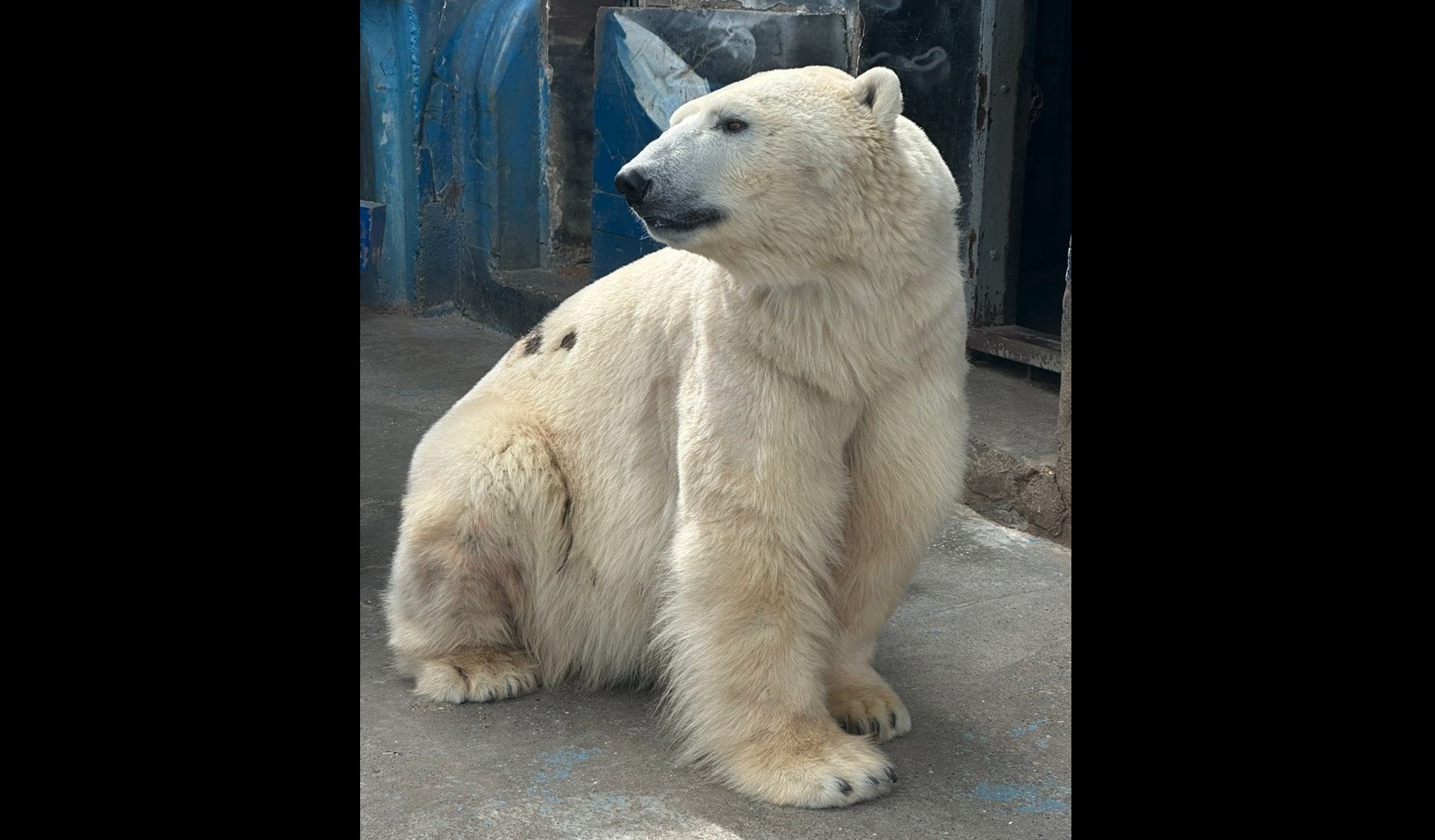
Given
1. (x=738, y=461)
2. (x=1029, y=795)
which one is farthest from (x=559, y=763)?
(x=1029, y=795)

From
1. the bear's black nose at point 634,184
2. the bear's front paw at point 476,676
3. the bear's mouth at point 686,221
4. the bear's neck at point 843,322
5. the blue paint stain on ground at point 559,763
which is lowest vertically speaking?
the blue paint stain on ground at point 559,763

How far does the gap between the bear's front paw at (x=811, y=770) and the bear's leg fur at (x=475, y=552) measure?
0.73 m

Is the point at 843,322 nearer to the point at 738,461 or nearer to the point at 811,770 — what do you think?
the point at 738,461

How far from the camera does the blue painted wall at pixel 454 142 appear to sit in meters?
7.41

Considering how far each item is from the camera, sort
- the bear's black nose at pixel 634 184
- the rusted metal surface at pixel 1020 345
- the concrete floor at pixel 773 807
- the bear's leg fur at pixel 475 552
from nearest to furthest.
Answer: the bear's black nose at pixel 634 184 → the concrete floor at pixel 773 807 → the bear's leg fur at pixel 475 552 → the rusted metal surface at pixel 1020 345

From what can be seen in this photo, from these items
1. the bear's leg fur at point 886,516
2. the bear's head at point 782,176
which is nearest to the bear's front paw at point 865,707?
the bear's leg fur at point 886,516

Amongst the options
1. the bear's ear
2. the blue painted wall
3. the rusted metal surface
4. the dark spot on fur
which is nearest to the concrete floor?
the dark spot on fur

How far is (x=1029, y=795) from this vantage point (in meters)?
2.64

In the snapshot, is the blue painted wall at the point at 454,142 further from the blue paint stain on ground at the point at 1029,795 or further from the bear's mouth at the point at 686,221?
the blue paint stain on ground at the point at 1029,795

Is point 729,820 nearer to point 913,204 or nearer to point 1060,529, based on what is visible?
point 913,204

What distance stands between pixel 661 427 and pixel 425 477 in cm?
65

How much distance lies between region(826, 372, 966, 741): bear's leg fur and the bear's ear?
0.55 metres

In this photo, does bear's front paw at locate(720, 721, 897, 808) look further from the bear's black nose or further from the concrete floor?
the bear's black nose

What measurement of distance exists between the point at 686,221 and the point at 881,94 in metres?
0.45
